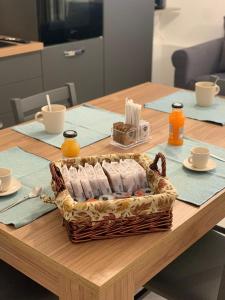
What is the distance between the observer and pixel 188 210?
117cm

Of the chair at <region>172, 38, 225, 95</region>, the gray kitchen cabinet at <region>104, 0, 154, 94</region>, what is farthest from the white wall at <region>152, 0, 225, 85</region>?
the chair at <region>172, 38, 225, 95</region>

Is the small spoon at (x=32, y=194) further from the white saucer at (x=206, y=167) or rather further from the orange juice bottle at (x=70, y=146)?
the white saucer at (x=206, y=167)

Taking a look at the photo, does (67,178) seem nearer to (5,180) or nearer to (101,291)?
(5,180)

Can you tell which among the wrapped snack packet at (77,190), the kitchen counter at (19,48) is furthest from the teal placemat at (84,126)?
the kitchen counter at (19,48)

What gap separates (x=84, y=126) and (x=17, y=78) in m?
1.45

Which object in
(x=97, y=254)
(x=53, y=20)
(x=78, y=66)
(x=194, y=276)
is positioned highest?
(x=53, y=20)

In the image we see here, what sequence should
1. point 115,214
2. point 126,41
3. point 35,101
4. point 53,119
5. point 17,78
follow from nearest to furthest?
point 115,214
point 53,119
point 35,101
point 17,78
point 126,41

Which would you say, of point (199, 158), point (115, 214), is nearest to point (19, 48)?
point (199, 158)

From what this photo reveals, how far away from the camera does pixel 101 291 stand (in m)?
0.90

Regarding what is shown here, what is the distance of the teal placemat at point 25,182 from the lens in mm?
1133

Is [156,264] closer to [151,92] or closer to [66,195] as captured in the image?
[66,195]

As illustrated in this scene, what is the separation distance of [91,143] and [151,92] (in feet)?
2.37

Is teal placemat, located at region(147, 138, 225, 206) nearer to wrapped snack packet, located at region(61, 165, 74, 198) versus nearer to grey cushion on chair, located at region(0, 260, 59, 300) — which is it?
wrapped snack packet, located at region(61, 165, 74, 198)

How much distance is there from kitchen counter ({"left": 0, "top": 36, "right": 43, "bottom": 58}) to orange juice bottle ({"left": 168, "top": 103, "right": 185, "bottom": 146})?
1.63 metres
